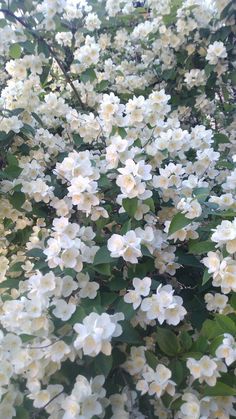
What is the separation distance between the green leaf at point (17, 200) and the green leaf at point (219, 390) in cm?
90

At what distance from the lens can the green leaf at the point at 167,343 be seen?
126 cm

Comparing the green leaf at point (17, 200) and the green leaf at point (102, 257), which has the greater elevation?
the green leaf at point (102, 257)

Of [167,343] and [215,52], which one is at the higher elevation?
[215,52]

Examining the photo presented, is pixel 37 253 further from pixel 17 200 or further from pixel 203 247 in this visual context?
pixel 203 247

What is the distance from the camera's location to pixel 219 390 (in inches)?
44.8

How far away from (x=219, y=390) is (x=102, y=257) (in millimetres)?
436

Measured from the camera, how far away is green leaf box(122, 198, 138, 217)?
1.38 metres

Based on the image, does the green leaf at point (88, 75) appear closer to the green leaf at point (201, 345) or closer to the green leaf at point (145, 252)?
the green leaf at point (145, 252)

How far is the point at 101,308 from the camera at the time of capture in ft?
4.02

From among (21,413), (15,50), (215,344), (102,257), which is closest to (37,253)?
(102,257)

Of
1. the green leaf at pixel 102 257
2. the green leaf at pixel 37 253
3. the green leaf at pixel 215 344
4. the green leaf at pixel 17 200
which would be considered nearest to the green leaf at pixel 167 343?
the green leaf at pixel 215 344

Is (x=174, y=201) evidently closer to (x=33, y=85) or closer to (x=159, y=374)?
(x=159, y=374)

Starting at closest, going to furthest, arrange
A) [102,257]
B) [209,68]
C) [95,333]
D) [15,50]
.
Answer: [95,333]
[102,257]
[15,50]
[209,68]

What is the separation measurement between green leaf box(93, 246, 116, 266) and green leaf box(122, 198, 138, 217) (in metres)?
0.13
